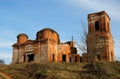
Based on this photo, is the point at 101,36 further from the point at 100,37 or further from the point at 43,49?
the point at 43,49

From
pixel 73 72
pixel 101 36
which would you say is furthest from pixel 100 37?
pixel 73 72

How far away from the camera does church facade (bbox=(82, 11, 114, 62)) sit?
41938mm

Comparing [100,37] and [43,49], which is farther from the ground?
[100,37]

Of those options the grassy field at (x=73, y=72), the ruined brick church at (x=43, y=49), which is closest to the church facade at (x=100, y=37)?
the ruined brick church at (x=43, y=49)

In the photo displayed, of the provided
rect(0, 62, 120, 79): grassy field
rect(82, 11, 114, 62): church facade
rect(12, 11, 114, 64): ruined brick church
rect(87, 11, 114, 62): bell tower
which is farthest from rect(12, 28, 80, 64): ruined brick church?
rect(0, 62, 120, 79): grassy field

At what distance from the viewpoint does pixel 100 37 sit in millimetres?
43781

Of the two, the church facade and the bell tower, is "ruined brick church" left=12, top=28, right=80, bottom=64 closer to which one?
the church facade

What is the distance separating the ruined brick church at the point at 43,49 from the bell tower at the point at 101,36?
258 inches

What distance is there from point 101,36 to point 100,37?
0.90 feet

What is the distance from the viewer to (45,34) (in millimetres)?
45562

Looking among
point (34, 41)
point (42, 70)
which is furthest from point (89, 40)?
point (42, 70)

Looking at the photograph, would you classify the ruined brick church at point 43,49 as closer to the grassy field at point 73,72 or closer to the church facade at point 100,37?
the church facade at point 100,37

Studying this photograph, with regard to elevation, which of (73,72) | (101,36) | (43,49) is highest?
(101,36)

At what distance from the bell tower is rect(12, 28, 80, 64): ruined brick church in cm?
656
